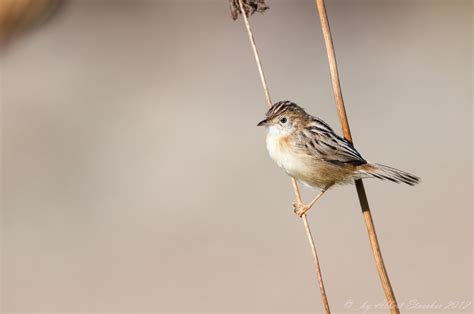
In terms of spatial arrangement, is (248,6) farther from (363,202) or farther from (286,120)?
(286,120)

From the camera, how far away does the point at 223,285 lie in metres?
10.3

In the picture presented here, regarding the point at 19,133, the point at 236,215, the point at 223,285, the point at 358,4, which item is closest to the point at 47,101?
the point at 19,133

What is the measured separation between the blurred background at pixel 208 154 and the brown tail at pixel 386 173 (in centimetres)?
363

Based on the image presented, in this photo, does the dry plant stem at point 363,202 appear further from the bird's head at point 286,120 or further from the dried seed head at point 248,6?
the bird's head at point 286,120

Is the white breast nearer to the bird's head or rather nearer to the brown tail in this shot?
the bird's head

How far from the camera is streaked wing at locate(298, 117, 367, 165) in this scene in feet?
17.0

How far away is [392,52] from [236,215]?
6.17m

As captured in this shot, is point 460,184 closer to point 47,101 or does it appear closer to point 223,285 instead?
point 223,285

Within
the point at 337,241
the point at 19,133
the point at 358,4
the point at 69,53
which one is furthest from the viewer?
the point at 358,4

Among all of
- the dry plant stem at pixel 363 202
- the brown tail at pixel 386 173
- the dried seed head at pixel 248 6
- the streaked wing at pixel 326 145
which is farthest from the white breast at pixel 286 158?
the dried seed head at pixel 248 6

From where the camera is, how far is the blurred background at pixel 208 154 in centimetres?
1041

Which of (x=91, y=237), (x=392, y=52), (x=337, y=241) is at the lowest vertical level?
(x=337, y=241)

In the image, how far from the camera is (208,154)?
13.8m

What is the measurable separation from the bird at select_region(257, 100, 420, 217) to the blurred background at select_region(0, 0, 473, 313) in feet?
9.56
